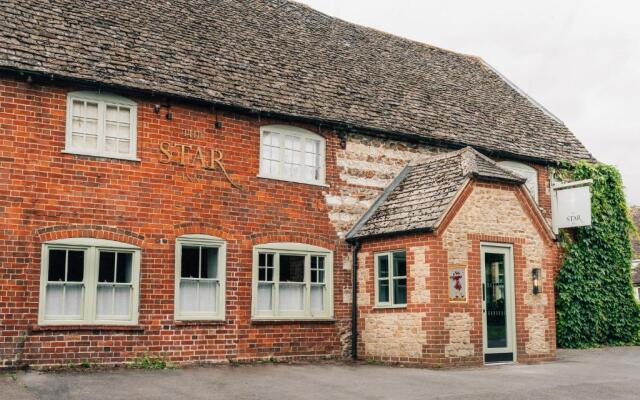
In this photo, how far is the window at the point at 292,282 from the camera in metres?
15.3

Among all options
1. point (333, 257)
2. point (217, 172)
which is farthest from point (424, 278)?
point (217, 172)

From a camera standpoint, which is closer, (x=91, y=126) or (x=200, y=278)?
(x=91, y=126)

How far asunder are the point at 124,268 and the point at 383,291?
5.66 m

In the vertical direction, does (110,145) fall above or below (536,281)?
above

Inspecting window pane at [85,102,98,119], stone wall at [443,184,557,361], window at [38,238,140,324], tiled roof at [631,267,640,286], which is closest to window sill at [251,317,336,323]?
window at [38,238,140,324]

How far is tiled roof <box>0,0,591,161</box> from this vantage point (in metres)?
14.1

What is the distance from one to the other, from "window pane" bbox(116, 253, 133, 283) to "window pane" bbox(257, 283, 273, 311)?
113 inches

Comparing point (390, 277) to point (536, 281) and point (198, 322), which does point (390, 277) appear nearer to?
point (536, 281)

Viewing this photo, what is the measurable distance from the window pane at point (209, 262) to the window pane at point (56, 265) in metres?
2.81

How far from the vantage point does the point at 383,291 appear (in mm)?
15891

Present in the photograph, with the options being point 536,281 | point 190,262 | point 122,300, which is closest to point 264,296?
point 190,262

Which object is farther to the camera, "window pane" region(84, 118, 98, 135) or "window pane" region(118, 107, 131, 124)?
"window pane" region(118, 107, 131, 124)

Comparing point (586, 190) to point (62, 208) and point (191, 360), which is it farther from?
point (62, 208)

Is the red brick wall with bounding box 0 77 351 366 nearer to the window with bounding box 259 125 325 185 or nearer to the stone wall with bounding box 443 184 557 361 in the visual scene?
the window with bounding box 259 125 325 185
